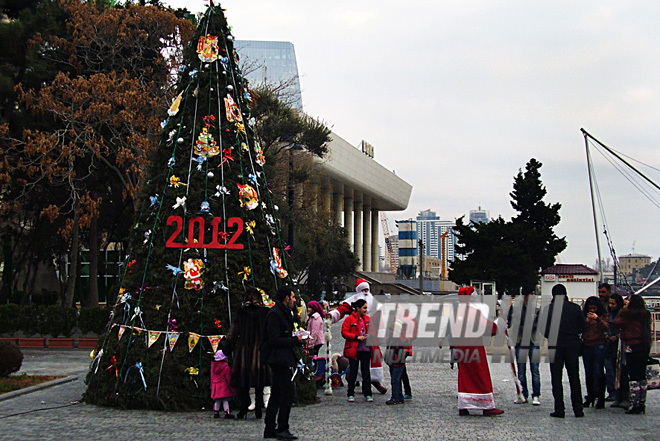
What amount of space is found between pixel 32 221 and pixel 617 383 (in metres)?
29.3

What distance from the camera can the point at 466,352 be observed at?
36.1ft

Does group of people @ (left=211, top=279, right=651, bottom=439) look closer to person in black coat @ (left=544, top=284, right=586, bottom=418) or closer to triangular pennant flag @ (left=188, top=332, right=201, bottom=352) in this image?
person in black coat @ (left=544, top=284, right=586, bottom=418)

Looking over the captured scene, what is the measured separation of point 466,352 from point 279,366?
3.29 meters

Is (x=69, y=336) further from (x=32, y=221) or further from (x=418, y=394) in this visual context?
(x=418, y=394)

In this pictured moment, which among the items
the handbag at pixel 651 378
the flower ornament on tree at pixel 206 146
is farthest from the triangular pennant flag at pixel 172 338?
the handbag at pixel 651 378

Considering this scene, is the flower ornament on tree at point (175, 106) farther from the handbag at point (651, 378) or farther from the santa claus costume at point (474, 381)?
the handbag at point (651, 378)

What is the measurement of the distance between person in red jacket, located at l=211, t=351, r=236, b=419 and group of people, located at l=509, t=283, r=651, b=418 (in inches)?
169

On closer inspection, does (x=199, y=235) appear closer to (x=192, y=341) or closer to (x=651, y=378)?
(x=192, y=341)

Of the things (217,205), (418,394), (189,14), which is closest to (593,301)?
(418,394)

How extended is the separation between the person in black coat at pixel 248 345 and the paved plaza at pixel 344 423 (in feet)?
1.93

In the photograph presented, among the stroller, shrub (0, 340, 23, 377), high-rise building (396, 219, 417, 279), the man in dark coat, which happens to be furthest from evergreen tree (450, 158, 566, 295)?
high-rise building (396, 219, 417, 279)

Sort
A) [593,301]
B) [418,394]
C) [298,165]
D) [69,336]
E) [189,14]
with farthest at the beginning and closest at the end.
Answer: [298,165]
[189,14]
[69,336]
[418,394]
[593,301]

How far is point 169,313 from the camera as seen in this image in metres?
11.3

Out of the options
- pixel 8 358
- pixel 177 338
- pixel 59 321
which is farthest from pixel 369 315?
pixel 59 321
